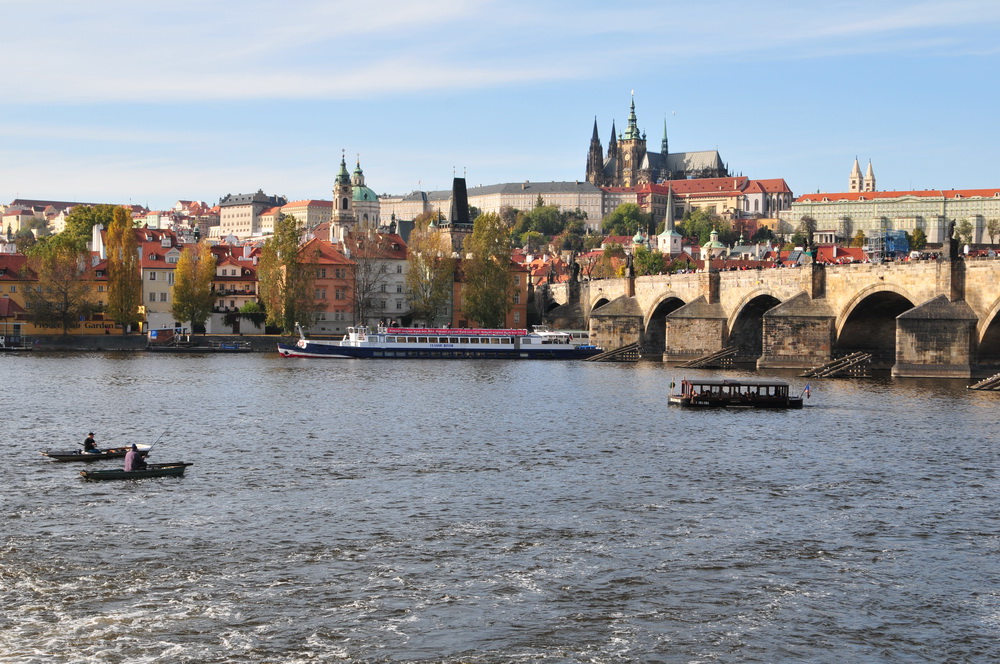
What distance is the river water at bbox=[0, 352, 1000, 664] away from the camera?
21.7 metres

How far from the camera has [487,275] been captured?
11156cm

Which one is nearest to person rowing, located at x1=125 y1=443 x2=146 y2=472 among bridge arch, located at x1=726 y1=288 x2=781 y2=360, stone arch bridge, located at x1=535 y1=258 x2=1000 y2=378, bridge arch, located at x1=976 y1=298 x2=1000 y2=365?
stone arch bridge, located at x1=535 y1=258 x2=1000 y2=378

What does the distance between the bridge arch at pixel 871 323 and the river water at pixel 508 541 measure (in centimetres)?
2253

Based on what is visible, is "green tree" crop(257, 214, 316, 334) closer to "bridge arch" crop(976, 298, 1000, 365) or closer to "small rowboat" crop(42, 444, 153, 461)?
"bridge arch" crop(976, 298, 1000, 365)

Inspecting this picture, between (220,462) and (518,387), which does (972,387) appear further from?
(220,462)

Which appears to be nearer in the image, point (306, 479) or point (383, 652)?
point (383, 652)

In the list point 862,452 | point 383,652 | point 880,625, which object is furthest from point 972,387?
point 383,652

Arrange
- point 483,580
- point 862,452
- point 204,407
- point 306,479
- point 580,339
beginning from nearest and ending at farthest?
point 483,580 → point 306,479 → point 862,452 → point 204,407 → point 580,339

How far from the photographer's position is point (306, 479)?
1423 inches

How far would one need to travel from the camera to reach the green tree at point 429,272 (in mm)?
112812

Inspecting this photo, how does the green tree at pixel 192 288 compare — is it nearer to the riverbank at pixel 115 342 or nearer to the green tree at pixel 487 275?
the riverbank at pixel 115 342

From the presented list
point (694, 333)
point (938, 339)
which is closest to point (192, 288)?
point (694, 333)

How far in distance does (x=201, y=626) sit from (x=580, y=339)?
297ft

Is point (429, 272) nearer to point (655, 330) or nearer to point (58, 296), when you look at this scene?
point (655, 330)
